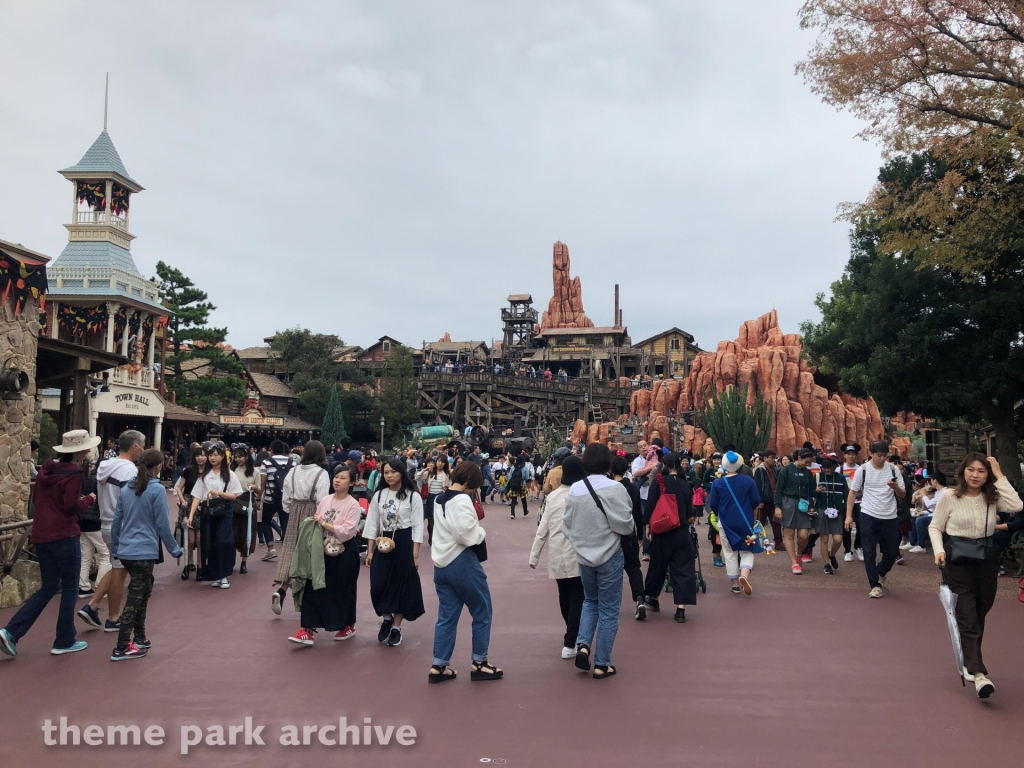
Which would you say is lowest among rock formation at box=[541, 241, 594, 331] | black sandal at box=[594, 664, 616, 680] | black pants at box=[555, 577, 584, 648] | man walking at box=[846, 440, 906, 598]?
black sandal at box=[594, 664, 616, 680]

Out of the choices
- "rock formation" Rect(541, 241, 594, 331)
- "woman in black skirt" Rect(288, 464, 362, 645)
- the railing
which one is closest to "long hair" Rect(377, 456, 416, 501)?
"woman in black skirt" Rect(288, 464, 362, 645)

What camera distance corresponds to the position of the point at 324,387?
46438 millimetres

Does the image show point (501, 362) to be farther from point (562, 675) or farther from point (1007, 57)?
point (562, 675)

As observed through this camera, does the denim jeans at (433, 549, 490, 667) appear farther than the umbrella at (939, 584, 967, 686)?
Yes

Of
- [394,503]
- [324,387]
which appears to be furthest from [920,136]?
[324,387]

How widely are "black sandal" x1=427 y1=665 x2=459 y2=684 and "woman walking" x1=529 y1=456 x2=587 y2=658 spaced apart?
36.2 inches

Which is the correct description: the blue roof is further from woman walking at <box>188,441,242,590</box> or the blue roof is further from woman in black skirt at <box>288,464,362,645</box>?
woman in black skirt at <box>288,464,362,645</box>

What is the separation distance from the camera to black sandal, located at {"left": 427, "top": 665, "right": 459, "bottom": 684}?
5113 millimetres

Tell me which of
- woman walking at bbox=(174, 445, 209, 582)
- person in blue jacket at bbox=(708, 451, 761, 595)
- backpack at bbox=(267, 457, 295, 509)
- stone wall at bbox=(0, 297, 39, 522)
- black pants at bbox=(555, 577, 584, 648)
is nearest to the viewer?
black pants at bbox=(555, 577, 584, 648)

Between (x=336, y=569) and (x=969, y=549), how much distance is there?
4.43m

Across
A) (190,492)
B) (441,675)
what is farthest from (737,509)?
(190,492)

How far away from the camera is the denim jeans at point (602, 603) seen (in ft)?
17.3

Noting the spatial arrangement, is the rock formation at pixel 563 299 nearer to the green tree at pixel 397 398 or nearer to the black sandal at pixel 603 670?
the green tree at pixel 397 398

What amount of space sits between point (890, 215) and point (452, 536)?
32.7 feet
